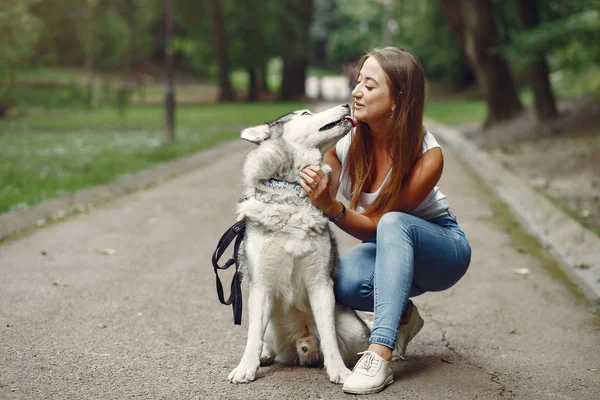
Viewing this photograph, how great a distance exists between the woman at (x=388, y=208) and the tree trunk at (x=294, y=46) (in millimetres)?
35664

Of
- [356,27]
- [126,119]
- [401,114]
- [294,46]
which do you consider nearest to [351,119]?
[401,114]

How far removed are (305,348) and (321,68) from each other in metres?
73.4

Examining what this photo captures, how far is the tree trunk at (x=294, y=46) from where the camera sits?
4000 cm

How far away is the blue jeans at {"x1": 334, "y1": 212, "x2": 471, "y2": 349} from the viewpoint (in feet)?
13.2

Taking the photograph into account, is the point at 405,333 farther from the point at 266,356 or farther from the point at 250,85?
the point at 250,85

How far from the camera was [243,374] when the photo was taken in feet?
13.3

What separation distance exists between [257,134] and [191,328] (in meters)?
1.68

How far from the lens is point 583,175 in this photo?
39.3 ft

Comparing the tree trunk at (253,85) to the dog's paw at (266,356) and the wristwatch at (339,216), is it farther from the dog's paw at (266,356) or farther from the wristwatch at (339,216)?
the wristwatch at (339,216)

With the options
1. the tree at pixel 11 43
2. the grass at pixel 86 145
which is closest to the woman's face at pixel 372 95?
the grass at pixel 86 145

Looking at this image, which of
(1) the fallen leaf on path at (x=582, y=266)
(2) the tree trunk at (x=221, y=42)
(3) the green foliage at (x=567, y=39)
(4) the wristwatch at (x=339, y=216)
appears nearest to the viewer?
(4) the wristwatch at (x=339, y=216)

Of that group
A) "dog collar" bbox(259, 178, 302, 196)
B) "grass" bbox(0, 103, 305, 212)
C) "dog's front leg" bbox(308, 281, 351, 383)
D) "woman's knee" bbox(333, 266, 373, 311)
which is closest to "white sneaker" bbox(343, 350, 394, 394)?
"dog's front leg" bbox(308, 281, 351, 383)

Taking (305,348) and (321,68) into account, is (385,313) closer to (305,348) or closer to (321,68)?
(305,348)

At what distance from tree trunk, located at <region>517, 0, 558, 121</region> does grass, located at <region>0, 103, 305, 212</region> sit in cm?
702
